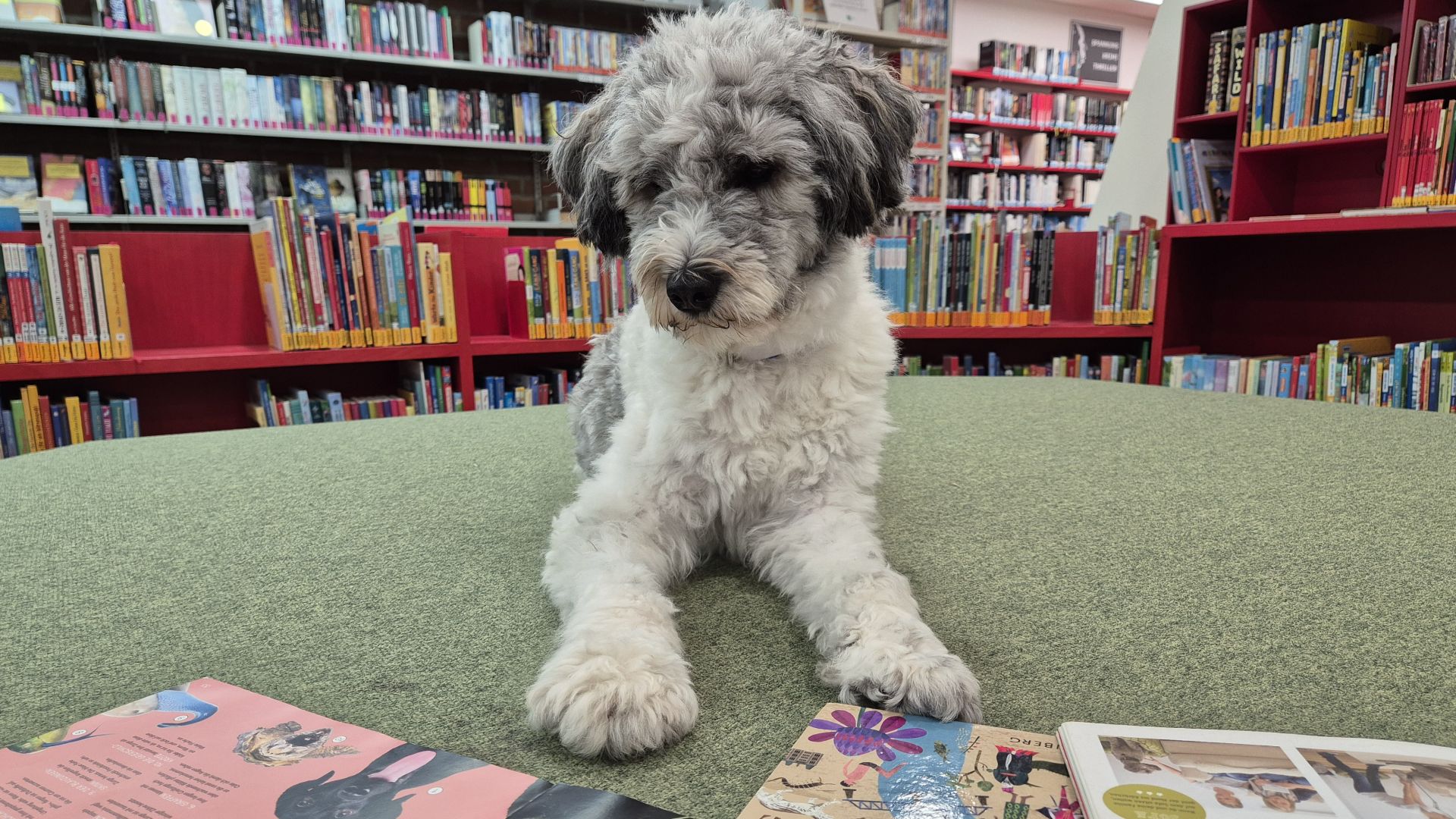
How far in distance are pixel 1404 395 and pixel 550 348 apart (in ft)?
11.7

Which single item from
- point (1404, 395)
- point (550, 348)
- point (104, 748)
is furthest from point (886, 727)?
point (1404, 395)

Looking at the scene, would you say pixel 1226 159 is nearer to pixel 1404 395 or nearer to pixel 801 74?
pixel 1404 395

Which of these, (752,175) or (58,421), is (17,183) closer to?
(58,421)

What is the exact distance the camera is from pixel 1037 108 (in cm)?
859

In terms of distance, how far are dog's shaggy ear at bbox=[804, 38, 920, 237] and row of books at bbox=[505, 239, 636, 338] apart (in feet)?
6.93

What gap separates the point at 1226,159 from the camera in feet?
13.7

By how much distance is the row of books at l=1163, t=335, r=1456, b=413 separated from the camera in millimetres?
3217

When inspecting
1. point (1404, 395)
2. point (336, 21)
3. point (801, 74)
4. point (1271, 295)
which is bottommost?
point (1404, 395)

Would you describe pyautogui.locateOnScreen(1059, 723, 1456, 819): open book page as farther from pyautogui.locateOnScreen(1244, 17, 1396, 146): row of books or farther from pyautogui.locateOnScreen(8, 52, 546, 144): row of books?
pyautogui.locateOnScreen(8, 52, 546, 144): row of books

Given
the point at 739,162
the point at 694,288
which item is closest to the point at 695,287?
the point at 694,288

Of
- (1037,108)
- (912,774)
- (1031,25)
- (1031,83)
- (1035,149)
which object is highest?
(1031,25)

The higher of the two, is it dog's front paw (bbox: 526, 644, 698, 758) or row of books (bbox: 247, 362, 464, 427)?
dog's front paw (bbox: 526, 644, 698, 758)

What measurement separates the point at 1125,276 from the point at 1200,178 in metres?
0.68

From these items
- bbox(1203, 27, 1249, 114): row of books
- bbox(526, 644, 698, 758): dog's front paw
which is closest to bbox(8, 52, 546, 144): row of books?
bbox(1203, 27, 1249, 114): row of books
